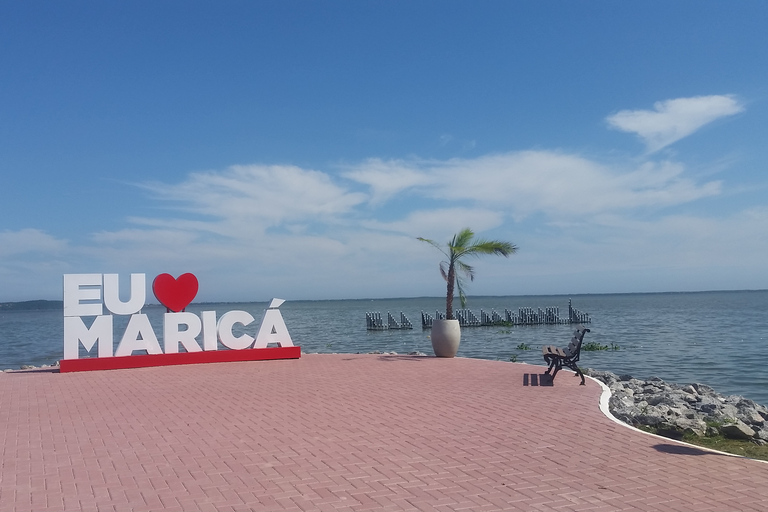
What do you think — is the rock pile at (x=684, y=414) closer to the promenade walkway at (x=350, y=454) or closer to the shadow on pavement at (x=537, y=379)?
the promenade walkway at (x=350, y=454)

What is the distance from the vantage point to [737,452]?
6.89 meters

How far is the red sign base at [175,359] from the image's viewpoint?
45.6ft

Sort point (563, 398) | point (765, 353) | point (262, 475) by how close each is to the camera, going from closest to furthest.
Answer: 1. point (262, 475)
2. point (563, 398)
3. point (765, 353)

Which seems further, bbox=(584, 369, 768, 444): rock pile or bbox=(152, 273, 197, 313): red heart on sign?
bbox=(152, 273, 197, 313): red heart on sign

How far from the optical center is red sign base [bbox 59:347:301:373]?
13914 millimetres

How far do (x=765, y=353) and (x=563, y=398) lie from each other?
1810cm

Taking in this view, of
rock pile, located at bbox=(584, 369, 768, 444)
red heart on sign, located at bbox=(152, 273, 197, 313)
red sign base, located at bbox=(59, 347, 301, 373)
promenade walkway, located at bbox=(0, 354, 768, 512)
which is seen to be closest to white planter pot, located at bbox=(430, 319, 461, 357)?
red sign base, located at bbox=(59, 347, 301, 373)

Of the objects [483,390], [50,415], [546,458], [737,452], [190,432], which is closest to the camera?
[546,458]

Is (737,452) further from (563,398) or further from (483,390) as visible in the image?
(483,390)

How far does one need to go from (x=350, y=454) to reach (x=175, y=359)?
937cm

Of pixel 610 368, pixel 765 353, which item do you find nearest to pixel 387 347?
pixel 610 368

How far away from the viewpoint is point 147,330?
14508mm

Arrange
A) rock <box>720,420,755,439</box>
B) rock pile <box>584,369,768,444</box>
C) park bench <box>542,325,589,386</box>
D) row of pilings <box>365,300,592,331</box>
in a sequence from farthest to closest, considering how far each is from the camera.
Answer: row of pilings <box>365,300,592,331</box>, park bench <box>542,325,589,386</box>, rock pile <box>584,369,768,444</box>, rock <box>720,420,755,439</box>

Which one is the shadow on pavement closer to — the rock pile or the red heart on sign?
the rock pile
